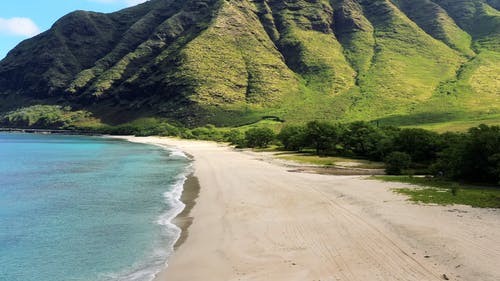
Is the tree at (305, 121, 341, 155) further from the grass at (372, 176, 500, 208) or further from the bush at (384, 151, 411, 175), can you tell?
the grass at (372, 176, 500, 208)

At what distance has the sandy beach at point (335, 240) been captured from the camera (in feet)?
58.7

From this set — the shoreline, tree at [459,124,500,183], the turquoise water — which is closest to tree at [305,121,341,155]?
the shoreline

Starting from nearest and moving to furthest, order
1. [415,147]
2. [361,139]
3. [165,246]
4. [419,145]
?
[165,246], [419,145], [415,147], [361,139]

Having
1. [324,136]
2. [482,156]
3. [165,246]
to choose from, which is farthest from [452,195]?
[324,136]

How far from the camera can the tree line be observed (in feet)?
148

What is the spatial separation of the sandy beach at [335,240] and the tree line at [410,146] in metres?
14.2

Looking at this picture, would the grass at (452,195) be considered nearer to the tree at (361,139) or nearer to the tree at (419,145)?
the tree at (419,145)

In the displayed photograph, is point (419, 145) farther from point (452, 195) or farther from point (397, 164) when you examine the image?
point (452, 195)

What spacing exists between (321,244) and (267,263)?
13.6 ft

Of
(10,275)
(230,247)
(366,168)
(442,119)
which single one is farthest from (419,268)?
(442,119)

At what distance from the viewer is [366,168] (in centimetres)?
6769

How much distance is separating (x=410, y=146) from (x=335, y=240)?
168ft

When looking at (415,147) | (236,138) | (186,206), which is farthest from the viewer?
(236,138)

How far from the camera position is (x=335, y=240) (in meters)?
22.9
